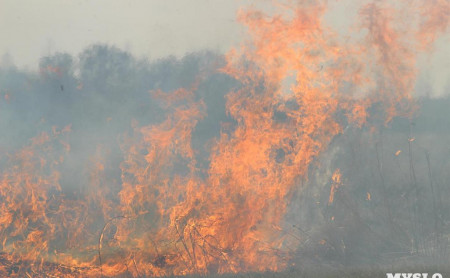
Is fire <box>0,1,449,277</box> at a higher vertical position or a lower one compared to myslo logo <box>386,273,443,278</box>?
higher

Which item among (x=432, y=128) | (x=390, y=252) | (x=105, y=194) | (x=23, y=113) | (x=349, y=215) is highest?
(x=23, y=113)

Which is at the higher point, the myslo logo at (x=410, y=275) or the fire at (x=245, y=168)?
the fire at (x=245, y=168)

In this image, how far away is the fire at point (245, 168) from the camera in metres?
17.0

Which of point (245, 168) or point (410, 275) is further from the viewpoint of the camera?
point (245, 168)

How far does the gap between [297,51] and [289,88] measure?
4.18 feet

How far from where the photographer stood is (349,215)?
70.8ft

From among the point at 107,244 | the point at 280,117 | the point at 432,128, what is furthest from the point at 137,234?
the point at 432,128

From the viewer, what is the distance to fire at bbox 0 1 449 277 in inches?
667

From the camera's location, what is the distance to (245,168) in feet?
58.4

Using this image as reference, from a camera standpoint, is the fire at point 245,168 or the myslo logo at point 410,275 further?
the fire at point 245,168

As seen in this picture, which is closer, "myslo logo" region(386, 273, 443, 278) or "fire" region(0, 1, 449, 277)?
"myslo logo" region(386, 273, 443, 278)

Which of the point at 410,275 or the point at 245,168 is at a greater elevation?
the point at 245,168

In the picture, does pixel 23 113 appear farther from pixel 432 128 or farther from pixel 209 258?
pixel 432 128

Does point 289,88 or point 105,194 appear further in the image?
point 105,194
